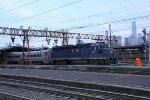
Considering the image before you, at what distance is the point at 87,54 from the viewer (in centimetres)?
4150

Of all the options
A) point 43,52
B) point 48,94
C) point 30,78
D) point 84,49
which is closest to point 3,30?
point 43,52

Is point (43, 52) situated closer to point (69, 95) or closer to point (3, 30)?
point (3, 30)

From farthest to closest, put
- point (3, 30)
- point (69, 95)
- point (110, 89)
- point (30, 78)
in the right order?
1. point (3, 30)
2. point (30, 78)
3. point (110, 89)
4. point (69, 95)

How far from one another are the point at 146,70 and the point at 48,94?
12096 mm

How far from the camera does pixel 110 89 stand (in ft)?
47.5

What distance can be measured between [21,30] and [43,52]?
13.4 metres

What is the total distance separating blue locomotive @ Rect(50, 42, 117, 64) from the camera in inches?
1582

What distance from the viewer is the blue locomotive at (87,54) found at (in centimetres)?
4019

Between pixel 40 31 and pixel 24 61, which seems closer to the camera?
pixel 24 61

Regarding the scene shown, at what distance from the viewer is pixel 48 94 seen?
13.6 metres

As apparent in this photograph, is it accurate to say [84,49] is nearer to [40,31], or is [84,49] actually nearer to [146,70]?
[146,70]

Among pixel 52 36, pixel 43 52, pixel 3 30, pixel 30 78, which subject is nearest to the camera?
pixel 30 78

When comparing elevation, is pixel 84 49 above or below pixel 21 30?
below

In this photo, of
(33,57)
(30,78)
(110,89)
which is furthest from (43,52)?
(110,89)
